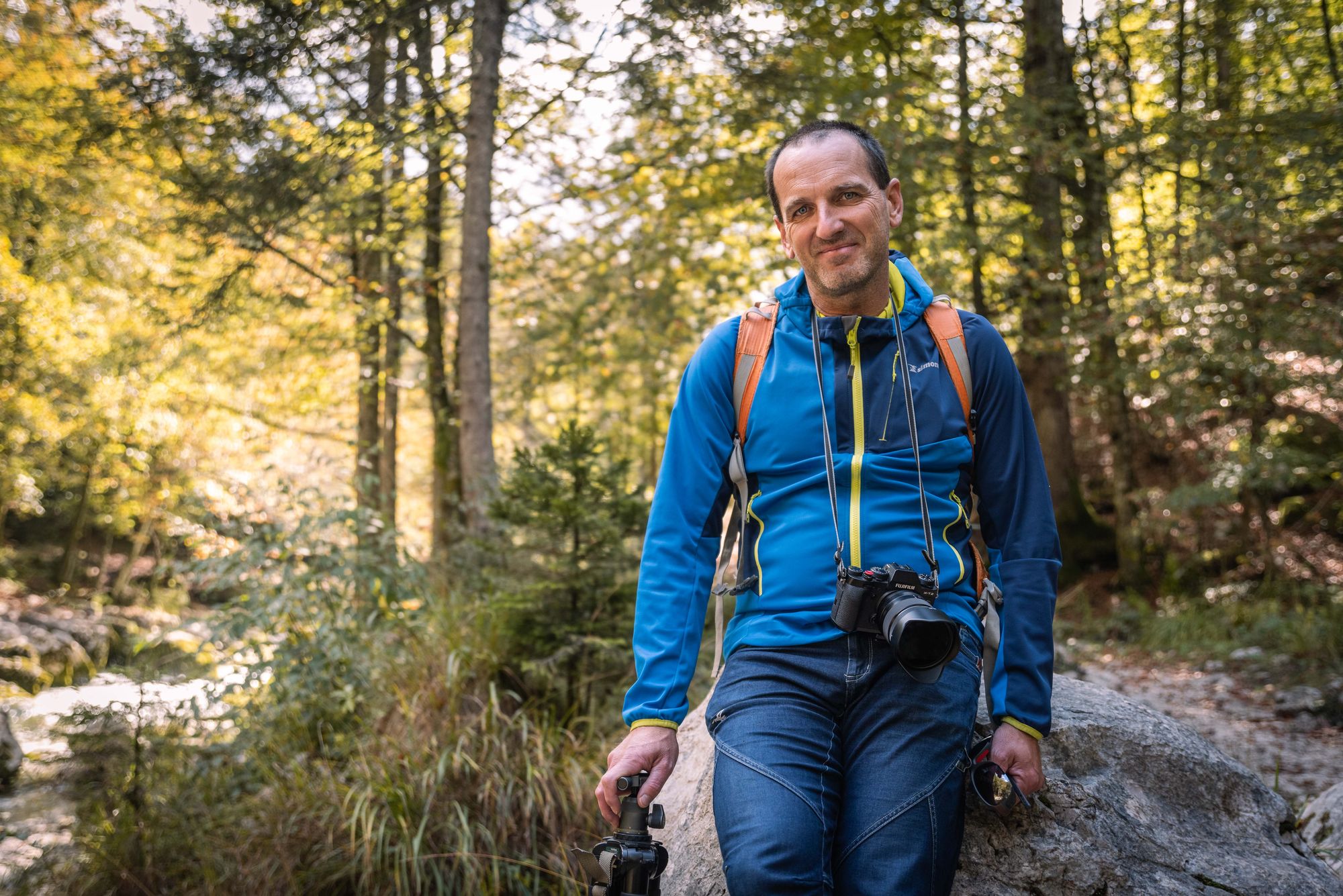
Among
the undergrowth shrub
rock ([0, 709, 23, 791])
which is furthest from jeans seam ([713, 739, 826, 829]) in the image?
rock ([0, 709, 23, 791])

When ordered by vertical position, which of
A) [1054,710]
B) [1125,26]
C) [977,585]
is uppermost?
[1125,26]

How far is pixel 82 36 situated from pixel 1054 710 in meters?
11.0

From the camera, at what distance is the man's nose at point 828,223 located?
227cm

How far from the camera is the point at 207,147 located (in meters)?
8.62

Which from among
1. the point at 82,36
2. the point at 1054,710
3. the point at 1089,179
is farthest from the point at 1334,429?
the point at 82,36

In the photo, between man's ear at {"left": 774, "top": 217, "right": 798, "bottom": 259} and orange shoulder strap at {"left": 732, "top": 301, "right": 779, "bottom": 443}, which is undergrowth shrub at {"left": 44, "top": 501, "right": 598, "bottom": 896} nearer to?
orange shoulder strap at {"left": 732, "top": 301, "right": 779, "bottom": 443}

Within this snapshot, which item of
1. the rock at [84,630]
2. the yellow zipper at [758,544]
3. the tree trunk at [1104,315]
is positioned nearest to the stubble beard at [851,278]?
the yellow zipper at [758,544]

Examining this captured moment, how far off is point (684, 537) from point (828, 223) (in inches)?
34.5

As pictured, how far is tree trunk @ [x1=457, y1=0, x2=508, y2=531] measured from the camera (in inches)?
289

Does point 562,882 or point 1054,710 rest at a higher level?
point 1054,710

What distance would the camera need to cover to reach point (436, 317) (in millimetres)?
10273

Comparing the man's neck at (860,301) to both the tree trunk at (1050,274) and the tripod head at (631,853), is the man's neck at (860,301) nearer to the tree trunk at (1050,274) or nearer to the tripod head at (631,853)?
the tripod head at (631,853)

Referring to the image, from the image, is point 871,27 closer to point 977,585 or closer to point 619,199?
point 619,199

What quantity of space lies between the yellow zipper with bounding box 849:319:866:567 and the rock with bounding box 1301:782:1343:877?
6.68ft
